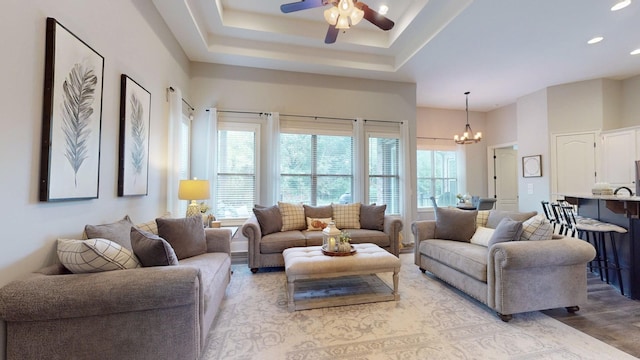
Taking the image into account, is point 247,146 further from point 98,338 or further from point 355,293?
point 98,338

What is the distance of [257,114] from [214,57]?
1096 millimetres

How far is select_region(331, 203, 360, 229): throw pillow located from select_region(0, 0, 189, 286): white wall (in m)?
2.62

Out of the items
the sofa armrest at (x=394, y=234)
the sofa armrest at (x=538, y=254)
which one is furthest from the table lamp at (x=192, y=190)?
the sofa armrest at (x=538, y=254)

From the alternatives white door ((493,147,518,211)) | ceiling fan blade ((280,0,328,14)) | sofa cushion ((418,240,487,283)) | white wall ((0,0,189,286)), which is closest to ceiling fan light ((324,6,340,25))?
ceiling fan blade ((280,0,328,14))

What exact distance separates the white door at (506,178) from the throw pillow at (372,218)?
472 centimetres

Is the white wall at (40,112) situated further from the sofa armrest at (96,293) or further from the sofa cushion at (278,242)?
the sofa cushion at (278,242)

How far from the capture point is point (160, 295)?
1.47 metres

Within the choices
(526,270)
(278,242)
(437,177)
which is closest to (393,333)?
(526,270)

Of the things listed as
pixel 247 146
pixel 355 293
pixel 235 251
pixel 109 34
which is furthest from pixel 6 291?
pixel 247 146

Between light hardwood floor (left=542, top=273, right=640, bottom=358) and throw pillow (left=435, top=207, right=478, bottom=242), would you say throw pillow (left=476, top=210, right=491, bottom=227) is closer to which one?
throw pillow (left=435, top=207, right=478, bottom=242)

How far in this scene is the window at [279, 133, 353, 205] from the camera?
4895 mm

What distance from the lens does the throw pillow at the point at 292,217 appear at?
4137mm

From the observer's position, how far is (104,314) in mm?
1404

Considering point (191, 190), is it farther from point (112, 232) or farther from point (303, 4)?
point (303, 4)
